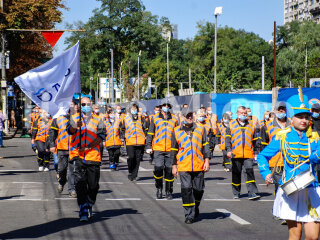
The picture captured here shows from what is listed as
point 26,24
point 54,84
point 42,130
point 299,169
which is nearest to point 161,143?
point 54,84

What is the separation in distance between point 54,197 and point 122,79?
63.3 meters

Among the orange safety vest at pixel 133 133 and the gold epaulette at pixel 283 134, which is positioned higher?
the gold epaulette at pixel 283 134

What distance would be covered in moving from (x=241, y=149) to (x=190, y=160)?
3.14 meters

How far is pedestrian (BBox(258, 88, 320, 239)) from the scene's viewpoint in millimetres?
5844

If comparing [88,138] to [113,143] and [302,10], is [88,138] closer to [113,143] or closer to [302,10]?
[113,143]

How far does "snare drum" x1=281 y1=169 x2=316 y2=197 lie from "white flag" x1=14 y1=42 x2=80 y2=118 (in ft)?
16.5

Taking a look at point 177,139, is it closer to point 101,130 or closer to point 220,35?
point 101,130

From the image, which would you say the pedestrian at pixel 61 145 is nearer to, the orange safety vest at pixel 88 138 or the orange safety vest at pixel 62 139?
the orange safety vest at pixel 62 139

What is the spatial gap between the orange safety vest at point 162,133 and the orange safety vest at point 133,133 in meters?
3.03

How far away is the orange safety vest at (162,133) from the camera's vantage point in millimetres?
13641

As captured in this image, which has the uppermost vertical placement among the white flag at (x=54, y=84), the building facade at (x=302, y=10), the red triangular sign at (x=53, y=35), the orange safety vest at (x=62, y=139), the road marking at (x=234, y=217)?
the building facade at (x=302, y=10)

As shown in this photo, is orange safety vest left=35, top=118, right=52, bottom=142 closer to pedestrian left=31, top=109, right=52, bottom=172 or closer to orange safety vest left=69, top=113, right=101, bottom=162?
pedestrian left=31, top=109, right=52, bottom=172

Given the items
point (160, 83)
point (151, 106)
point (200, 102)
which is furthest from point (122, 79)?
point (200, 102)

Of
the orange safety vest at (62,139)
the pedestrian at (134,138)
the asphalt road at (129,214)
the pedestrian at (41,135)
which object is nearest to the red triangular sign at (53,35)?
the pedestrian at (41,135)
